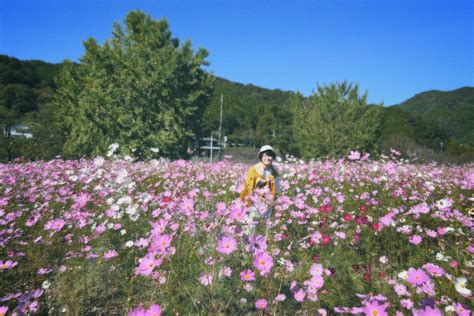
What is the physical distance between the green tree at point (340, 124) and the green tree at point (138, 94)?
11.0 m

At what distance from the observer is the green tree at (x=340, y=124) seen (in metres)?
24.7

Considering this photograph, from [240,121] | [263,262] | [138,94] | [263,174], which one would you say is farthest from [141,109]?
[240,121]

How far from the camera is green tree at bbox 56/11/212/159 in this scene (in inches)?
731

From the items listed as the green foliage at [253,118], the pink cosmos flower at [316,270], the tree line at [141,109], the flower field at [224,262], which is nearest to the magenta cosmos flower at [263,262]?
the flower field at [224,262]

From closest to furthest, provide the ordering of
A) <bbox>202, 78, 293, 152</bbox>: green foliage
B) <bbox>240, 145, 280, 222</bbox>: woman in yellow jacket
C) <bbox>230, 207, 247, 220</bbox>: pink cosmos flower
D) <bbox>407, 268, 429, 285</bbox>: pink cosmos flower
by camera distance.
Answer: <bbox>407, 268, 429, 285</bbox>: pink cosmos flower → <bbox>230, 207, 247, 220</bbox>: pink cosmos flower → <bbox>240, 145, 280, 222</bbox>: woman in yellow jacket → <bbox>202, 78, 293, 152</bbox>: green foliage

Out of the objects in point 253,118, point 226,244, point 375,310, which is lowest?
point 375,310

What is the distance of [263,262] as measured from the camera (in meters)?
1.43

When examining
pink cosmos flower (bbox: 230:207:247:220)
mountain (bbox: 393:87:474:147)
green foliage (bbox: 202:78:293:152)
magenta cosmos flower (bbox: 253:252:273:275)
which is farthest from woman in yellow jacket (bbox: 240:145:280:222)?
mountain (bbox: 393:87:474:147)

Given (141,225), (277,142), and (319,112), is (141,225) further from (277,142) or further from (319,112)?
(277,142)

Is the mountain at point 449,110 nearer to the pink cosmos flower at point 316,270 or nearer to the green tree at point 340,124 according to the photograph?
the green tree at point 340,124

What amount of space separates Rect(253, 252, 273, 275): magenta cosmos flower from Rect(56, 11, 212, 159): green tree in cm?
1670

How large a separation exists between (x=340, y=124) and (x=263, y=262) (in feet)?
86.2

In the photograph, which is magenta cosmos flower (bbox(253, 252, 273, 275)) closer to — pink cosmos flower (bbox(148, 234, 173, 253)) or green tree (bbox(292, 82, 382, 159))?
pink cosmos flower (bbox(148, 234, 173, 253))

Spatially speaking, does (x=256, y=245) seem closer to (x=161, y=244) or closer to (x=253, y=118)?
(x=161, y=244)
